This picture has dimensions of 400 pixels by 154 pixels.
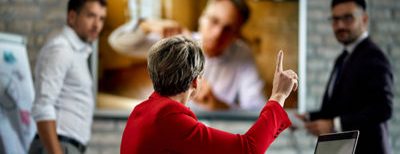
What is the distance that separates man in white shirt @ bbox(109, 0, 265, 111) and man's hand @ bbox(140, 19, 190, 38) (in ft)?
0.18

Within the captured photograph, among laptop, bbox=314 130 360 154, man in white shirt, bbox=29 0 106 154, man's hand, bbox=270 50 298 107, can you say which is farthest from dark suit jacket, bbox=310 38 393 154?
man's hand, bbox=270 50 298 107

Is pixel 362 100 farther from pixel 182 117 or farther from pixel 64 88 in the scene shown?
pixel 182 117

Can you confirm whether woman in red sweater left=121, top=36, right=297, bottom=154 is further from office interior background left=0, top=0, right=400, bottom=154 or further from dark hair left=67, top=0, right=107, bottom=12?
office interior background left=0, top=0, right=400, bottom=154

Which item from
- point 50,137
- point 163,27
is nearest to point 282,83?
point 50,137

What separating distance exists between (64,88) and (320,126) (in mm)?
1084

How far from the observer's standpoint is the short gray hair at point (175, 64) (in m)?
2.06

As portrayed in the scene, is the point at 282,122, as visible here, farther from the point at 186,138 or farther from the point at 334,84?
the point at 334,84

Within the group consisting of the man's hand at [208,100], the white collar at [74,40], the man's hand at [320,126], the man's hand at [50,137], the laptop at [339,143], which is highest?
the laptop at [339,143]

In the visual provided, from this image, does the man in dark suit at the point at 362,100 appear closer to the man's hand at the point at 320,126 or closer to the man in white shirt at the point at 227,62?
the man's hand at the point at 320,126

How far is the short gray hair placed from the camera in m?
2.06

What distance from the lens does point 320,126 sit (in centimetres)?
371

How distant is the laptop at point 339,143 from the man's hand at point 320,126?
151 centimetres

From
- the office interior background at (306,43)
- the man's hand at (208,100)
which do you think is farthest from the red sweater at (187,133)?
the man's hand at (208,100)

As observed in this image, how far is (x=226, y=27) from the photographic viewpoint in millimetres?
4801
